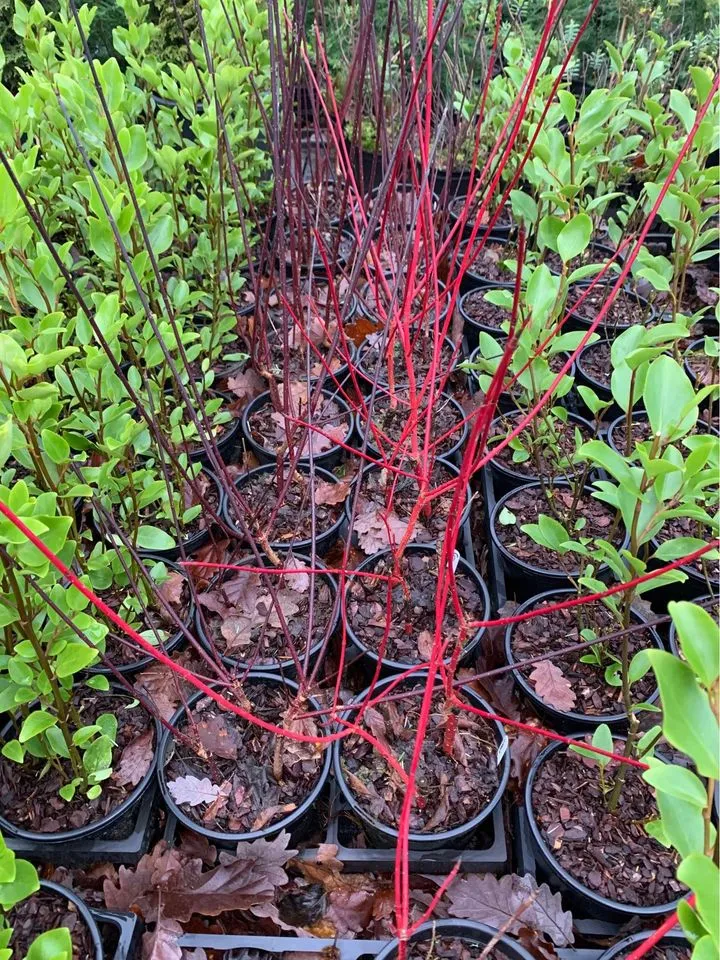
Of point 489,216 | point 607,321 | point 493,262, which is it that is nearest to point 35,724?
point 607,321

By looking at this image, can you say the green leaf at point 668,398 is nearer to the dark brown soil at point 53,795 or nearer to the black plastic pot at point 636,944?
the black plastic pot at point 636,944

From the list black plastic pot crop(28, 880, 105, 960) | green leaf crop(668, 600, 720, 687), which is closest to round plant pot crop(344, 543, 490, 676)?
black plastic pot crop(28, 880, 105, 960)

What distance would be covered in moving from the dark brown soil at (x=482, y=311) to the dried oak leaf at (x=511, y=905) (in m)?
1.73

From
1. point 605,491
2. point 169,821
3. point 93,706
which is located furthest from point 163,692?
point 605,491

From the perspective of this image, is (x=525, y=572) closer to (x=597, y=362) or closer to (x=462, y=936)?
(x=462, y=936)

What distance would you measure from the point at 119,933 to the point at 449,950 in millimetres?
599

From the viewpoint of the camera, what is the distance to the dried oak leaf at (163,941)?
1222 mm

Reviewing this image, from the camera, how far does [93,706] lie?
1.49 m

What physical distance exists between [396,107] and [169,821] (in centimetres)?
265

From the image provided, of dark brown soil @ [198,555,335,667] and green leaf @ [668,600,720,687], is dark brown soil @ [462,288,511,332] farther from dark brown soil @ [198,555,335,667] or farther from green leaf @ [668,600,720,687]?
green leaf @ [668,600,720,687]

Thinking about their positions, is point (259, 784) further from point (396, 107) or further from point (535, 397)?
point (396, 107)

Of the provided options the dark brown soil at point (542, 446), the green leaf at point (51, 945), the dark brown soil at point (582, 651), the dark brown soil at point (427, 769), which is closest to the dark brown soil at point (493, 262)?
the dark brown soil at point (542, 446)

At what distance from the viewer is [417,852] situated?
1287 millimetres

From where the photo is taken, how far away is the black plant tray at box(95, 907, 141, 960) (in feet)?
3.92
